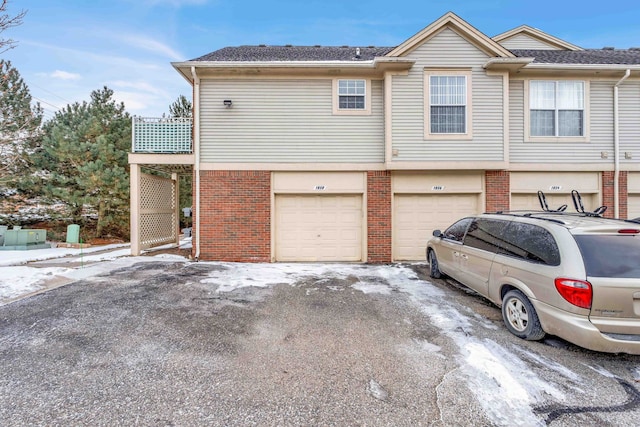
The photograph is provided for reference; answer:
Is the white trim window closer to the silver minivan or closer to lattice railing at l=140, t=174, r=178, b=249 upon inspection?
the silver minivan

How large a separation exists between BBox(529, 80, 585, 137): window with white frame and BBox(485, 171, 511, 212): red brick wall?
1.69 meters

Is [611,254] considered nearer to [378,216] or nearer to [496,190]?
[378,216]

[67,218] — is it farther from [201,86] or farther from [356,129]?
[356,129]

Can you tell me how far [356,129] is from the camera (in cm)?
859

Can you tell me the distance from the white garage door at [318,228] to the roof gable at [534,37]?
8.39m

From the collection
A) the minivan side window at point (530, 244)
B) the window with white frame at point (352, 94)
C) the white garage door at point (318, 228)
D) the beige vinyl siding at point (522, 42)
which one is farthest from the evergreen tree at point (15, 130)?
the beige vinyl siding at point (522, 42)

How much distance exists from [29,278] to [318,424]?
24.2ft

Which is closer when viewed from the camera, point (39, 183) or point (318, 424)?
point (318, 424)

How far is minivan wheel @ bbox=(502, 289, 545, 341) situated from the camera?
11.6ft

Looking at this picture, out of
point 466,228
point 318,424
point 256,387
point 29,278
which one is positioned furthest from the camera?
point 29,278

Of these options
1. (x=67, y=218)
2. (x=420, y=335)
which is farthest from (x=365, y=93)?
(x=67, y=218)

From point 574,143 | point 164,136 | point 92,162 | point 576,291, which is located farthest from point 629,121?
point 92,162

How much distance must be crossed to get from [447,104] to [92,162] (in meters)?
13.6

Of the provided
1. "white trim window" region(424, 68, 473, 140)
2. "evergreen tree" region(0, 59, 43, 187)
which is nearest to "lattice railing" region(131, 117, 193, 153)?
"evergreen tree" region(0, 59, 43, 187)
